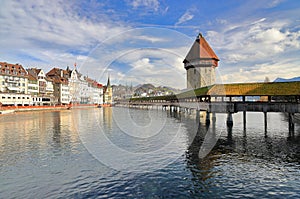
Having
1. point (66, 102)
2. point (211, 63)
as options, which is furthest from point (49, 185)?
point (66, 102)

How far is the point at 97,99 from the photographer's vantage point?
6314 inches

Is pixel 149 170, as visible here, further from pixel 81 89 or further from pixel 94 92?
pixel 94 92

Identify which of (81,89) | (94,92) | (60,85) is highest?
(60,85)

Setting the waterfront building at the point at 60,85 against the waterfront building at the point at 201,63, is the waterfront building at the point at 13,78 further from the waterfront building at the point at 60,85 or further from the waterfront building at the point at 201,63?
the waterfront building at the point at 201,63

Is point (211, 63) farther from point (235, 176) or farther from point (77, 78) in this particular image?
point (77, 78)

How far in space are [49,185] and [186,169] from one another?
28.0 feet

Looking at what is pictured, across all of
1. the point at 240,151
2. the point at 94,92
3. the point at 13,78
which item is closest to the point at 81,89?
the point at 94,92

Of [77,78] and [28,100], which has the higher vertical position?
[77,78]

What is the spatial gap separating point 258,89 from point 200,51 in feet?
153

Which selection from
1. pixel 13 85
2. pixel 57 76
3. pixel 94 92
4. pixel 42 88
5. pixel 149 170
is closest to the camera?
pixel 149 170

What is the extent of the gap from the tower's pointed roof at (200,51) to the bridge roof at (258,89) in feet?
139

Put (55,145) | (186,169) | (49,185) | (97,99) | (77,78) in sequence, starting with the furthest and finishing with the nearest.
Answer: (97,99) → (77,78) → (55,145) → (186,169) → (49,185)

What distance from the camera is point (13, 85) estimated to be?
281 ft

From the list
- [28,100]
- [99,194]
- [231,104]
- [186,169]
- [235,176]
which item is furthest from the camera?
[28,100]
